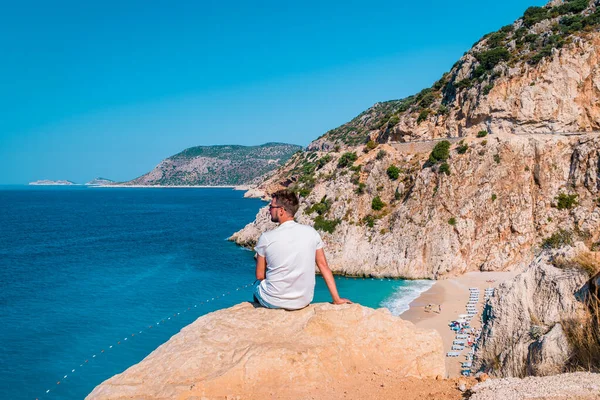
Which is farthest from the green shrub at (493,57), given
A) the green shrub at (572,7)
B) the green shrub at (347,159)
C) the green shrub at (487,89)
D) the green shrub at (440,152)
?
the green shrub at (347,159)

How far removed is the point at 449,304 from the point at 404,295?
4.20 meters

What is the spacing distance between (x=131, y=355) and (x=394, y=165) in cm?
3325

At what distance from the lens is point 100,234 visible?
2857 inches

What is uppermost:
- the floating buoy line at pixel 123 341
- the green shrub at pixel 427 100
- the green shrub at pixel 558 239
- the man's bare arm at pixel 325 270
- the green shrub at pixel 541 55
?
the green shrub at pixel 541 55

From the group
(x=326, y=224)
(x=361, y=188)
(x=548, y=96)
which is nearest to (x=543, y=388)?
(x=326, y=224)

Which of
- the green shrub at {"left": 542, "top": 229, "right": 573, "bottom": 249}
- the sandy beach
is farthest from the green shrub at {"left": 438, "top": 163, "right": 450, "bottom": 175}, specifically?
the green shrub at {"left": 542, "top": 229, "right": 573, "bottom": 249}

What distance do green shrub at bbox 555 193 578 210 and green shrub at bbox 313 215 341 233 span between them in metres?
20.4

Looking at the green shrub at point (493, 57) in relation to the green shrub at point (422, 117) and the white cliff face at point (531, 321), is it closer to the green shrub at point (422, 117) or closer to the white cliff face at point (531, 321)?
the green shrub at point (422, 117)

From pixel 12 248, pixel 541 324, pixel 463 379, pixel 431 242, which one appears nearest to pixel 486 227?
pixel 431 242

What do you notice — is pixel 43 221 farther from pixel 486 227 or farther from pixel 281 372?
pixel 281 372

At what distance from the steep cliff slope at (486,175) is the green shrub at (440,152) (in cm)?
10

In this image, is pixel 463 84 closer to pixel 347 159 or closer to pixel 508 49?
pixel 508 49

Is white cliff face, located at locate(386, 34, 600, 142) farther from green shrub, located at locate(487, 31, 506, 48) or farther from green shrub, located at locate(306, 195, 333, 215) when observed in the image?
green shrub, located at locate(306, 195, 333, 215)

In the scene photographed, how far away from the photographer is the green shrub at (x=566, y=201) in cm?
4066
